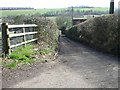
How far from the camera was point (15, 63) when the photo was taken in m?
9.45

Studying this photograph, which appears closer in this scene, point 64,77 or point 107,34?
point 64,77

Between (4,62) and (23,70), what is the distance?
3.69 feet

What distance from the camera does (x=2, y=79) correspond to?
7.57 meters

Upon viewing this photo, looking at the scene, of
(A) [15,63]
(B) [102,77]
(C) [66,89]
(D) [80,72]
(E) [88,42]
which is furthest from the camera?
(E) [88,42]

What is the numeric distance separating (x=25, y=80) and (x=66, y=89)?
148 cm

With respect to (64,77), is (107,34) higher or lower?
higher

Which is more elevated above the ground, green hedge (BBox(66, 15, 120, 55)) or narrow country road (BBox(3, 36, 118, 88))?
green hedge (BBox(66, 15, 120, 55))

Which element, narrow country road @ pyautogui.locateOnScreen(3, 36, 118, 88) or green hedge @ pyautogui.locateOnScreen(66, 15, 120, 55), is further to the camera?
green hedge @ pyautogui.locateOnScreen(66, 15, 120, 55)

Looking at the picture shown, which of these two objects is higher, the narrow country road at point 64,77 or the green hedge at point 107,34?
the green hedge at point 107,34

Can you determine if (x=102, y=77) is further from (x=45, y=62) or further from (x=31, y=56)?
(x=31, y=56)

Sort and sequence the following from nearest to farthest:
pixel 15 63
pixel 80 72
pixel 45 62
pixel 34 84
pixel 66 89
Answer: pixel 66 89, pixel 34 84, pixel 80 72, pixel 15 63, pixel 45 62

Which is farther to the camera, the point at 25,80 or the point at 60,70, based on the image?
the point at 60,70

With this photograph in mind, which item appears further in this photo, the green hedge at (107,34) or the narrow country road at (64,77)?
the green hedge at (107,34)

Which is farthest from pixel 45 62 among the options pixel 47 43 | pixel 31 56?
pixel 47 43
